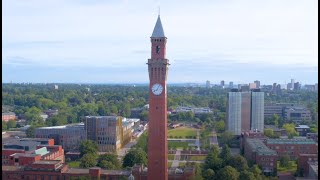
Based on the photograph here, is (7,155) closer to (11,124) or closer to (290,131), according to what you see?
(11,124)

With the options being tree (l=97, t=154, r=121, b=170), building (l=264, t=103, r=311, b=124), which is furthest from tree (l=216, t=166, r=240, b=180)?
building (l=264, t=103, r=311, b=124)

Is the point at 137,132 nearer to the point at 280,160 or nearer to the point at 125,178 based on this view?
the point at 280,160

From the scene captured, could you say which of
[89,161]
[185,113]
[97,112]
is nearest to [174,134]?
[185,113]

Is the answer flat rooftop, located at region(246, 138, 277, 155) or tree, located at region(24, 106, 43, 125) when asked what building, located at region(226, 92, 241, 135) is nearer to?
flat rooftop, located at region(246, 138, 277, 155)

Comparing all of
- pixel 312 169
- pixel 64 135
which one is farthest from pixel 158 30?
pixel 64 135

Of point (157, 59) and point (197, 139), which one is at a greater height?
point (157, 59)

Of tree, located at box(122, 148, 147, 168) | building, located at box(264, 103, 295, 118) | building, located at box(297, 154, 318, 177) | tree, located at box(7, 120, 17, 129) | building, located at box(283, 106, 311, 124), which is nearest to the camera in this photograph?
tree, located at box(122, 148, 147, 168)

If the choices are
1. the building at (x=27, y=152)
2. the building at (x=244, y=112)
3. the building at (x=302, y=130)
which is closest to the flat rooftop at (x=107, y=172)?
the building at (x=27, y=152)

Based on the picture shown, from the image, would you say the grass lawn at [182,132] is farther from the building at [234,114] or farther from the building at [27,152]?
the building at [27,152]
